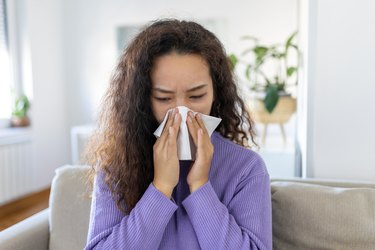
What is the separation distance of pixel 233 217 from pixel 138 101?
35 centimetres

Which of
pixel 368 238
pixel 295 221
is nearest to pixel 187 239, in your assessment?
pixel 295 221

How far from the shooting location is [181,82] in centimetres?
84

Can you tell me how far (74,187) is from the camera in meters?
1.33

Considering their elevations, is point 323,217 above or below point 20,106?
below

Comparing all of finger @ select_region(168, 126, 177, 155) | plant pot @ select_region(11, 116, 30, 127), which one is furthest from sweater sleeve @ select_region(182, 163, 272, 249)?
plant pot @ select_region(11, 116, 30, 127)

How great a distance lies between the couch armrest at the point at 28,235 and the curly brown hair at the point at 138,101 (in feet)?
1.31

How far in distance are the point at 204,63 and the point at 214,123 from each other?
0.47ft

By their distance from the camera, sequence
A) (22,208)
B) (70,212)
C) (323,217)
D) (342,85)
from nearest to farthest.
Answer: (323,217), (342,85), (70,212), (22,208)

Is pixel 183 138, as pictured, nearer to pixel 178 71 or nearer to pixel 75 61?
pixel 178 71

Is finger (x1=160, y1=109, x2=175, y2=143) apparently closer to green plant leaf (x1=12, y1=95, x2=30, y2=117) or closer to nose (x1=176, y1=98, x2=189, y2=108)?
nose (x1=176, y1=98, x2=189, y2=108)

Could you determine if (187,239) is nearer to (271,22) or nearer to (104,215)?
(104,215)

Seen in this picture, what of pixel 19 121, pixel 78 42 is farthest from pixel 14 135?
pixel 78 42

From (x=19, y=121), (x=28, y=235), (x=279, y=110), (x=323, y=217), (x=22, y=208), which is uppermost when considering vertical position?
(x=279, y=110)

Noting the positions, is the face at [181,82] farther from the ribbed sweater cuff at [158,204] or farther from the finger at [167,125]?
the ribbed sweater cuff at [158,204]
